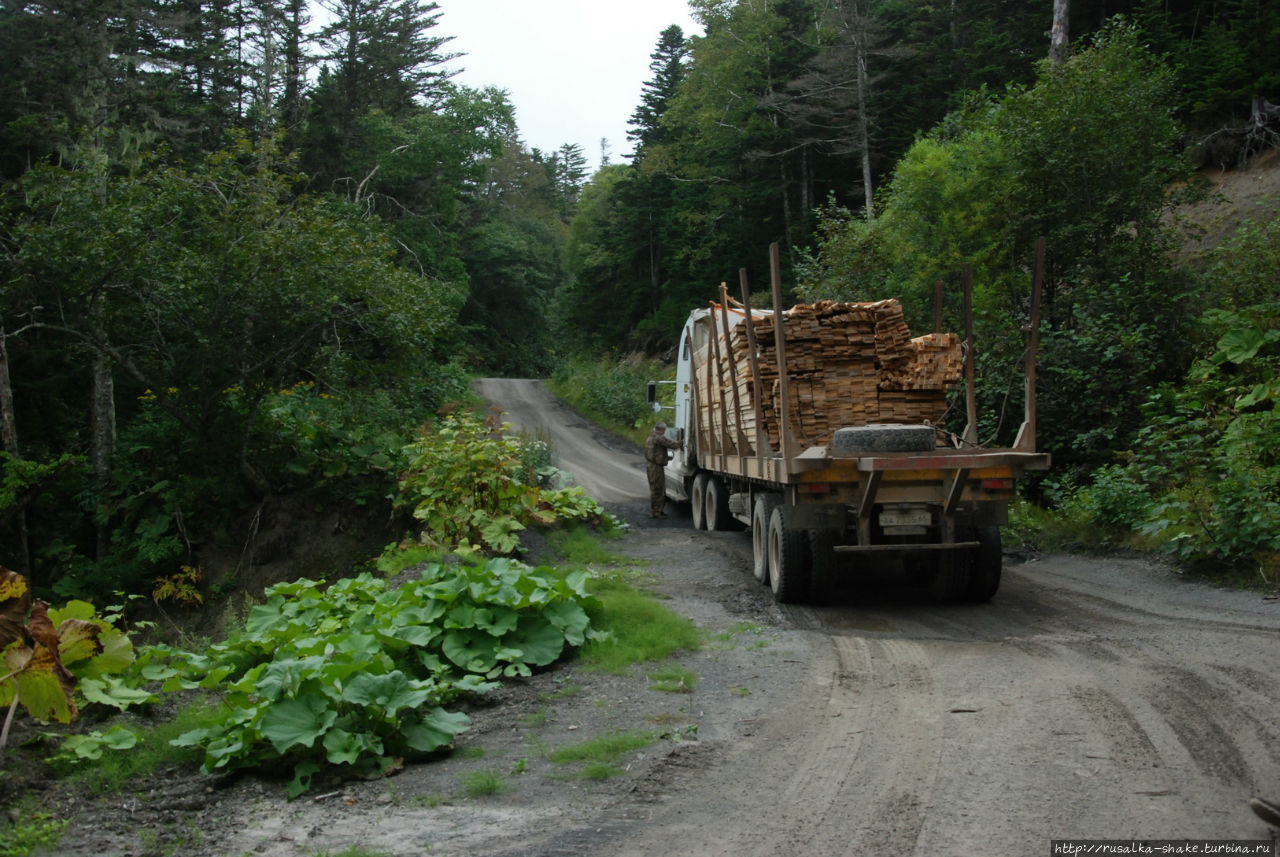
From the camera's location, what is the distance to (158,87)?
25.8m

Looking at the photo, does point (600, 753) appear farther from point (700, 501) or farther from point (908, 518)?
point (700, 501)

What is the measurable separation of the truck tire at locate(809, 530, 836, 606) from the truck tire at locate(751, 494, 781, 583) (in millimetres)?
635

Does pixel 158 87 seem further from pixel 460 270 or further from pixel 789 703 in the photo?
pixel 789 703

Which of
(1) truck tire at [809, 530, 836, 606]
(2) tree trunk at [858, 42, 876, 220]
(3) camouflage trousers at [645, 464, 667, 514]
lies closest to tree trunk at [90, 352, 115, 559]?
(3) camouflage trousers at [645, 464, 667, 514]

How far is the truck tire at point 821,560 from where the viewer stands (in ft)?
29.5

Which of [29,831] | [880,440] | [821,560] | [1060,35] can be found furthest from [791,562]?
[1060,35]

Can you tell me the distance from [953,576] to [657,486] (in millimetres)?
8567

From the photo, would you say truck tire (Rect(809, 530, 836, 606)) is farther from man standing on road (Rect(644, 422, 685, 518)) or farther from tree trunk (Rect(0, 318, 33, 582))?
tree trunk (Rect(0, 318, 33, 582))

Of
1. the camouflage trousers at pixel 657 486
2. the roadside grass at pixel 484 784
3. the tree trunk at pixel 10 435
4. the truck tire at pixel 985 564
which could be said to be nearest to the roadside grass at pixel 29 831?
the roadside grass at pixel 484 784

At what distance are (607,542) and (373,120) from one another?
26.2m

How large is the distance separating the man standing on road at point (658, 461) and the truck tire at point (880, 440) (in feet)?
24.8

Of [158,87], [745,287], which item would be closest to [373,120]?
[158,87]

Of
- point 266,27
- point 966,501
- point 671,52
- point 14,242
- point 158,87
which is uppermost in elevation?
point 671,52

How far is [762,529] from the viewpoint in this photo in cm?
1009
